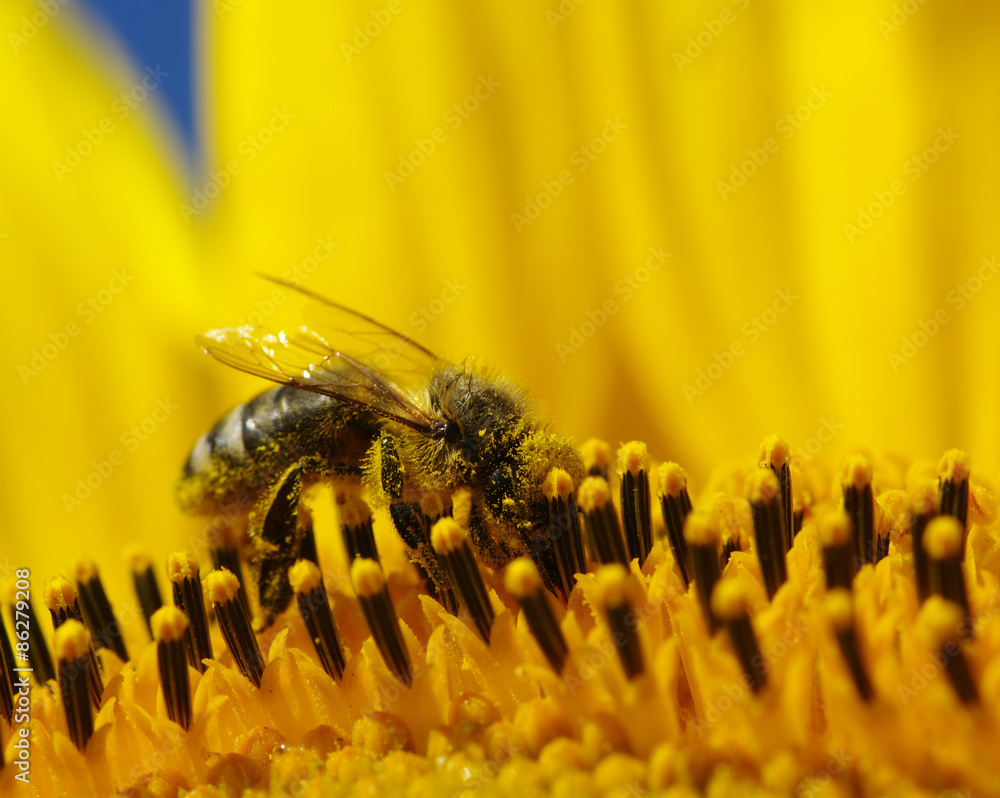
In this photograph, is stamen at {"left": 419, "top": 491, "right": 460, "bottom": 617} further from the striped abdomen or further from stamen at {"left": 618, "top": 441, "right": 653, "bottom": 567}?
stamen at {"left": 618, "top": 441, "right": 653, "bottom": 567}

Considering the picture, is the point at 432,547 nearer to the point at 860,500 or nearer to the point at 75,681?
the point at 75,681

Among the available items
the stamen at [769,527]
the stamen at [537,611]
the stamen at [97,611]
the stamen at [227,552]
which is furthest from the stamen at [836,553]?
the stamen at [97,611]

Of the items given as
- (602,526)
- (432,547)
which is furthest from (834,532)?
(432,547)

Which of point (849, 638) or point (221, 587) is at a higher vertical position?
point (221, 587)

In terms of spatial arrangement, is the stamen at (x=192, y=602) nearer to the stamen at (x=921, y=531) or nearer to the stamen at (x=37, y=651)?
the stamen at (x=37, y=651)

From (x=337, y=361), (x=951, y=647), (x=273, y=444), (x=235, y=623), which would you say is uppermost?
(x=337, y=361)

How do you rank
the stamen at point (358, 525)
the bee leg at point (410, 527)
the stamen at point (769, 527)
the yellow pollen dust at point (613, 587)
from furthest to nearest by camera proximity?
1. the stamen at point (358, 525)
2. the bee leg at point (410, 527)
3. the stamen at point (769, 527)
4. the yellow pollen dust at point (613, 587)

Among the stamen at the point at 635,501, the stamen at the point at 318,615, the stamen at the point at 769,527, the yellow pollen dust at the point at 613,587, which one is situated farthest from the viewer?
the stamen at the point at 635,501
